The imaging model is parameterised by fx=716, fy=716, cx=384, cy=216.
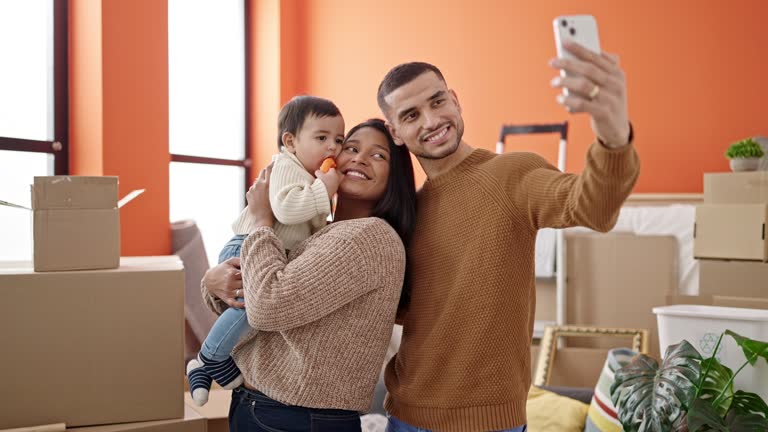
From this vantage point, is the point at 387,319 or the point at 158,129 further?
the point at 158,129

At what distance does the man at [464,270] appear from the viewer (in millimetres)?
1288

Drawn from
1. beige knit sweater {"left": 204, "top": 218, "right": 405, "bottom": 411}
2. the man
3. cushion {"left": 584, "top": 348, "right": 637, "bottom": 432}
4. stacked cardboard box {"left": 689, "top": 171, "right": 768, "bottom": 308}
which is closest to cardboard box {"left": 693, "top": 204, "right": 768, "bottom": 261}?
stacked cardboard box {"left": 689, "top": 171, "right": 768, "bottom": 308}

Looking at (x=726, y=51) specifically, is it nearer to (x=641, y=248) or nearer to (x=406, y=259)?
(x=641, y=248)

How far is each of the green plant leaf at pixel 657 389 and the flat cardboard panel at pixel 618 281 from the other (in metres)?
1.38

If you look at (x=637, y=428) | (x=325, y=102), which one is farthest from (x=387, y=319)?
(x=637, y=428)

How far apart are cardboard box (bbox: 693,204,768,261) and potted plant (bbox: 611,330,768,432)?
79cm

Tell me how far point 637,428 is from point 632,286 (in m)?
1.57

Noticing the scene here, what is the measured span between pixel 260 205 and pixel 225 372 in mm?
352

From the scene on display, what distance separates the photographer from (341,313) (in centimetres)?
130

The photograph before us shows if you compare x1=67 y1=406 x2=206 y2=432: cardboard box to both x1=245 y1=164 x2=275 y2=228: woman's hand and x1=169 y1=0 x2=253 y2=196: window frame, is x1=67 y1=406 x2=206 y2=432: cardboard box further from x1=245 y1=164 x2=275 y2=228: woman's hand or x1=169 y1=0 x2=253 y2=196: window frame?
x1=169 y1=0 x2=253 y2=196: window frame

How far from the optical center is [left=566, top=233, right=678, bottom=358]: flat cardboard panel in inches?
131

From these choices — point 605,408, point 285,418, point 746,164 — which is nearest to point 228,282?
point 285,418

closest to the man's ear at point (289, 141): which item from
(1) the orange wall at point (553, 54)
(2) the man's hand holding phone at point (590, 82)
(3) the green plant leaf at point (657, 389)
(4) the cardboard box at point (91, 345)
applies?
(4) the cardboard box at point (91, 345)

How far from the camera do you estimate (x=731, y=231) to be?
8.67 ft
